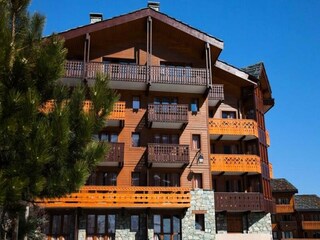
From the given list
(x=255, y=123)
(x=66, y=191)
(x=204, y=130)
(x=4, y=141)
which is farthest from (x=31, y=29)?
(x=255, y=123)

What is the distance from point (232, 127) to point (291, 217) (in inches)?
1238

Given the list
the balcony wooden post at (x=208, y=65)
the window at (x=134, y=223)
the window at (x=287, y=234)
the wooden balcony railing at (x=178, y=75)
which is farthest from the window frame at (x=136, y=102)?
the window at (x=287, y=234)

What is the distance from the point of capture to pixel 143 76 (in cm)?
2569

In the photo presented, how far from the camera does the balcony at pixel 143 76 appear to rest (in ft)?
82.4

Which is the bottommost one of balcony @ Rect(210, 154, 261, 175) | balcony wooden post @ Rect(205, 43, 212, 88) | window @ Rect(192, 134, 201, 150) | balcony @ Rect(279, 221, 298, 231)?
balcony @ Rect(279, 221, 298, 231)

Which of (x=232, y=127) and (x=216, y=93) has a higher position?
(x=216, y=93)

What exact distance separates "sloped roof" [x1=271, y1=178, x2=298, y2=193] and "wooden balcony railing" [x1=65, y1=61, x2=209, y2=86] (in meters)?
31.8

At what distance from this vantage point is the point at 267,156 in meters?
30.8

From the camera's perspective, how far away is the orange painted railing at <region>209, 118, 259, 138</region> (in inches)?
1096

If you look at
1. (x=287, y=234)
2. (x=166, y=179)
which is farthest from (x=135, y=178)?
(x=287, y=234)

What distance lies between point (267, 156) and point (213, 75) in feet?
24.2

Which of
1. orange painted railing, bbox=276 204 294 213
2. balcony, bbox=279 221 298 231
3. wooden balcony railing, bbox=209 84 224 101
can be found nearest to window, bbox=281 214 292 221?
balcony, bbox=279 221 298 231

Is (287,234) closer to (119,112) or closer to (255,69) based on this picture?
(255,69)

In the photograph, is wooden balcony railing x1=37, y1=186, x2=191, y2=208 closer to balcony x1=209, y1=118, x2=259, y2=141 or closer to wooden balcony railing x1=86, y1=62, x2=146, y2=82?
balcony x1=209, y1=118, x2=259, y2=141
